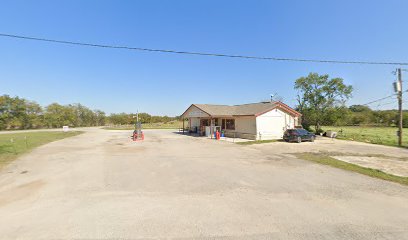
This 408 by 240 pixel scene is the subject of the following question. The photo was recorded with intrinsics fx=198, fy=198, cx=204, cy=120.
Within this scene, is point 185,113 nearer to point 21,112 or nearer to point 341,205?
point 341,205

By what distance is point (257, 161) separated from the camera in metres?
11.1

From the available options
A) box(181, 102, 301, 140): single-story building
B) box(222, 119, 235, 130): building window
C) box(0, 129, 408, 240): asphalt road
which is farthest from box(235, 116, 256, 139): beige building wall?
box(0, 129, 408, 240): asphalt road

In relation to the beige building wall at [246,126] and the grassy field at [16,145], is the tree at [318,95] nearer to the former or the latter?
the beige building wall at [246,126]

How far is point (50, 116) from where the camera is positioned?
2386 inches

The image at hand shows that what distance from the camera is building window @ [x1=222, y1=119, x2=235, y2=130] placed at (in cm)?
2667

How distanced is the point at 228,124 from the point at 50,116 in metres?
60.2

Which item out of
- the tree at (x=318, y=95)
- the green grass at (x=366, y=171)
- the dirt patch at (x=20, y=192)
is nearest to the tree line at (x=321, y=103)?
the tree at (x=318, y=95)

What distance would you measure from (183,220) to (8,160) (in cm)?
1251

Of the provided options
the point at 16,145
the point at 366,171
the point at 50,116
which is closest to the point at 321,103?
the point at 366,171

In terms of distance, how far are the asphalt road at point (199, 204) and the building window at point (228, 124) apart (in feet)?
57.9

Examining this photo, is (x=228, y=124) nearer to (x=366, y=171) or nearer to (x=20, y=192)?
(x=366, y=171)

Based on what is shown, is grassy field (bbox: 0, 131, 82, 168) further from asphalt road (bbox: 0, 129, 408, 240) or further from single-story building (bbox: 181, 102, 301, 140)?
single-story building (bbox: 181, 102, 301, 140)

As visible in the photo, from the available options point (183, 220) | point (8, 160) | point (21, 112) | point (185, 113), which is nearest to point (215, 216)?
point (183, 220)

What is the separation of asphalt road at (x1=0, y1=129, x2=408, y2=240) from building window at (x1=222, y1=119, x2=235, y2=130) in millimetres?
17649
